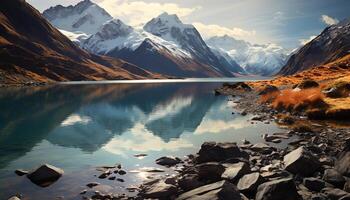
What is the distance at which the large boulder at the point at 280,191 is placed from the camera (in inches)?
829

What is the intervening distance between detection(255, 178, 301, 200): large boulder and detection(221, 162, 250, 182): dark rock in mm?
3384

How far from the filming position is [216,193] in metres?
20.7

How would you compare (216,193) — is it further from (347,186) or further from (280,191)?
(347,186)

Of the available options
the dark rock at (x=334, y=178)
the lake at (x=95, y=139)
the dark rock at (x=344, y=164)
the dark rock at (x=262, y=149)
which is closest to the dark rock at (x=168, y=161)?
the lake at (x=95, y=139)

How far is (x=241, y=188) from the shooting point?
76.5ft

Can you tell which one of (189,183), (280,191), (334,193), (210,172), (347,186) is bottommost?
(334,193)

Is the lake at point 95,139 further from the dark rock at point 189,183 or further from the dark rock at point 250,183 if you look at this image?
the dark rock at point 250,183

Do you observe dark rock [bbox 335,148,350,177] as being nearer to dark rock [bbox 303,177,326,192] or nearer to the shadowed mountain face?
dark rock [bbox 303,177,326,192]

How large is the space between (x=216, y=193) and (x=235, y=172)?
4992mm

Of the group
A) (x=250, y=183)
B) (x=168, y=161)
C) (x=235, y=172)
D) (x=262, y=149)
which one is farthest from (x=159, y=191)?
(x=262, y=149)

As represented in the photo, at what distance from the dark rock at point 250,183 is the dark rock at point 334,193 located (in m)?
3.83

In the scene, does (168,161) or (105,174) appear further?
(168,161)

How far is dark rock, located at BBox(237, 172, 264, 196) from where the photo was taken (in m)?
23.1

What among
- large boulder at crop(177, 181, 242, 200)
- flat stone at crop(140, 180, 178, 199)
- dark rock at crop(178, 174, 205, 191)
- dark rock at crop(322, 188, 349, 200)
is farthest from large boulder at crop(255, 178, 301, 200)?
flat stone at crop(140, 180, 178, 199)
